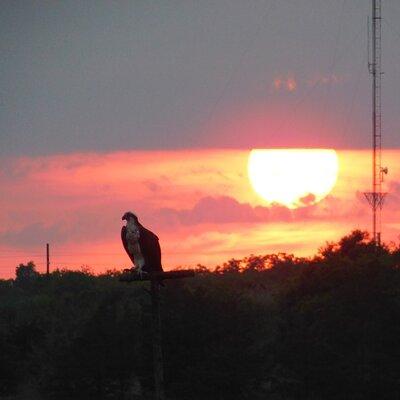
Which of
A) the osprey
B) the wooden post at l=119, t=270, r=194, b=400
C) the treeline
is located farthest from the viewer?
the treeline

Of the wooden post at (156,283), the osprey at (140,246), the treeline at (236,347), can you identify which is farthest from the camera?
the treeline at (236,347)

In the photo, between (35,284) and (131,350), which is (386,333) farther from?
(35,284)

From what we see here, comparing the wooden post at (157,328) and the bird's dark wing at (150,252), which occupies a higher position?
the bird's dark wing at (150,252)

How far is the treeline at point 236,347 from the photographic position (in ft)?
232

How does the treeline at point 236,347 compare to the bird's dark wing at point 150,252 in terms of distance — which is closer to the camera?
the bird's dark wing at point 150,252

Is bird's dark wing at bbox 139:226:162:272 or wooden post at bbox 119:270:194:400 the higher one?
bird's dark wing at bbox 139:226:162:272

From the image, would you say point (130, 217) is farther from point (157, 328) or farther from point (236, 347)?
point (236, 347)

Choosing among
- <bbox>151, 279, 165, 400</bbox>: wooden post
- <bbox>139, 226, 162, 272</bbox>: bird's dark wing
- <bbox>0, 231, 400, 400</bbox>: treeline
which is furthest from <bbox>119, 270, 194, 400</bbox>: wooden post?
<bbox>0, 231, 400, 400</bbox>: treeline

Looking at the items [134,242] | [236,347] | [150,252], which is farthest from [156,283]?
[236,347]

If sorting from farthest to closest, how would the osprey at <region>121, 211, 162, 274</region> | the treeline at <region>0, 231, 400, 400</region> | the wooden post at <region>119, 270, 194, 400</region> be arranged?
the treeline at <region>0, 231, 400, 400</region>
the osprey at <region>121, 211, 162, 274</region>
the wooden post at <region>119, 270, 194, 400</region>

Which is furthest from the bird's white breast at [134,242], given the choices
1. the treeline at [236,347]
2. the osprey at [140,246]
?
the treeline at [236,347]

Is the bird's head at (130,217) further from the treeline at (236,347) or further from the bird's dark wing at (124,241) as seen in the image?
the treeline at (236,347)

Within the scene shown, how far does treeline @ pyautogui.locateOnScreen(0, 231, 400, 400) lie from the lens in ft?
232

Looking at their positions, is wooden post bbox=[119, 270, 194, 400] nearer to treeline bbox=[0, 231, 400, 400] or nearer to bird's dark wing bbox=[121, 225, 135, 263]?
bird's dark wing bbox=[121, 225, 135, 263]
